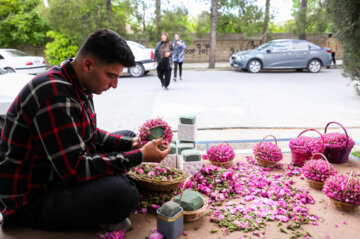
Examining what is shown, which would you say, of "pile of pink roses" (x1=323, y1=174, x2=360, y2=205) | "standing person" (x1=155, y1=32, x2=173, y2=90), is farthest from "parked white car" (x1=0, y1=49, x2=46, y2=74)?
"pile of pink roses" (x1=323, y1=174, x2=360, y2=205)

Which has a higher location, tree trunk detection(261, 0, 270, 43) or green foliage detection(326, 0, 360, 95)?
tree trunk detection(261, 0, 270, 43)

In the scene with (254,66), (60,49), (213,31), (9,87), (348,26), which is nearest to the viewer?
(9,87)

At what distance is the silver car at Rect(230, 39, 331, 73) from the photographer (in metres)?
13.1

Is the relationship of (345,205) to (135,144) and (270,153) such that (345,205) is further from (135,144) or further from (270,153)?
(135,144)

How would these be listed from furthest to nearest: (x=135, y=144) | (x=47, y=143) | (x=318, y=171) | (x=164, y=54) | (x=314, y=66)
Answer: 1. (x=314, y=66)
2. (x=164, y=54)
3. (x=318, y=171)
4. (x=135, y=144)
5. (x=47, y=143)

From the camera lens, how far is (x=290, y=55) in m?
13.1

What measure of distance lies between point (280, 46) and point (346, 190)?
39.5 ft

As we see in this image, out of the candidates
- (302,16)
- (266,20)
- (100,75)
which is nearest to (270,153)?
(100,75)

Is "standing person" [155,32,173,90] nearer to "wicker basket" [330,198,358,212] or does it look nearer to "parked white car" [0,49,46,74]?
"parked white car" [0,49,46,74]

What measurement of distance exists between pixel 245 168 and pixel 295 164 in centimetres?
64

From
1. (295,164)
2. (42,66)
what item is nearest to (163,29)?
(42,66)

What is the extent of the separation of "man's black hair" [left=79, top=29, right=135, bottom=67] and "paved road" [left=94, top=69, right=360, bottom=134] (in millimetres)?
3174

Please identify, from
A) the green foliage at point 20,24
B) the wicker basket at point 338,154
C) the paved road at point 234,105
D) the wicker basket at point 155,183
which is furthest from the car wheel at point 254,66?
the green foliage at point 20,24

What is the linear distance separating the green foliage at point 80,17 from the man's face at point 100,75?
14.4m
